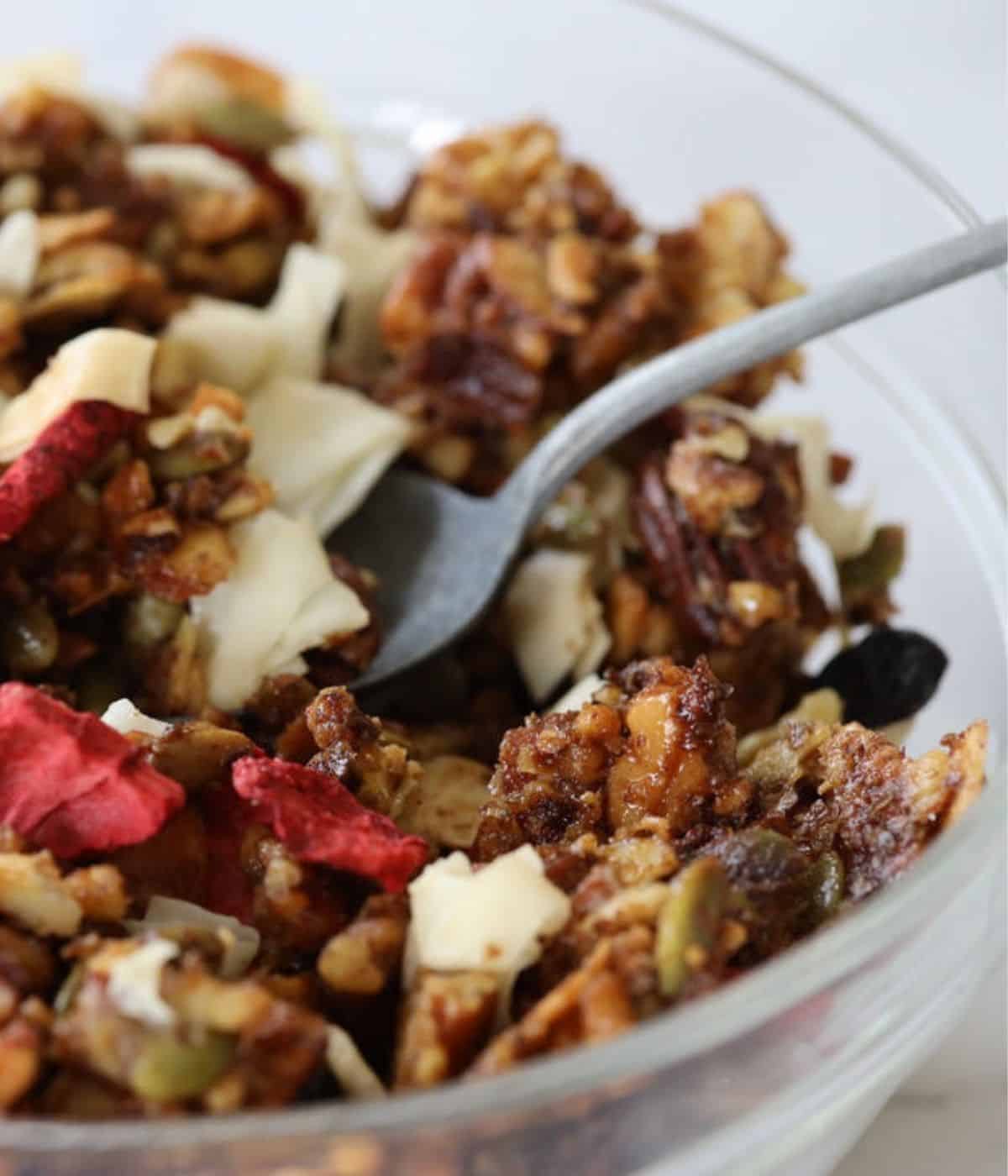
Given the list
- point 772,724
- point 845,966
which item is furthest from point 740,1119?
point 772,724

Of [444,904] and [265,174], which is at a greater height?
[265,174]

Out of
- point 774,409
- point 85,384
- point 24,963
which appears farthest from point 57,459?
point 774,409

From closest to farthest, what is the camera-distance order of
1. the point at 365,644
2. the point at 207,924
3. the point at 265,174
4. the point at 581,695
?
the point at 207,924 < the point at 581,695 < the point at 365,644 < the point at 265,174

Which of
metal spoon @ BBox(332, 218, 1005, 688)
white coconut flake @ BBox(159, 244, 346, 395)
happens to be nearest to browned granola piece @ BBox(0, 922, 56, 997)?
metal spoon @ BBox(332, 218, 1005, 688)

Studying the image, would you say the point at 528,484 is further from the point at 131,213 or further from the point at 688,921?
the point at 688,921

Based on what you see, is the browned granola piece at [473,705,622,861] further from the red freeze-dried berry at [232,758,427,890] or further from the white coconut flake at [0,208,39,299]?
the white coconut flake at [0,208,39,299]
